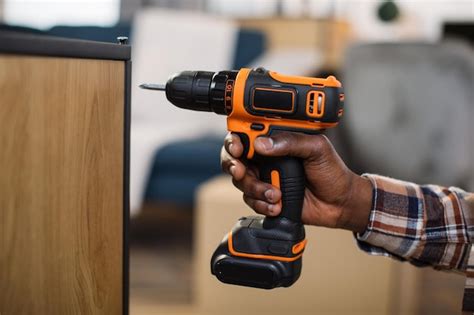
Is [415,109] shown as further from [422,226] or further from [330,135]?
[422,226]

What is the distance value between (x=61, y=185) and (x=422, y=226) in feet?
1.85

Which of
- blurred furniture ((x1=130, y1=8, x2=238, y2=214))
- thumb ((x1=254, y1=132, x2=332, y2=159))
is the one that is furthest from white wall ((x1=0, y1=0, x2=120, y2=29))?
thumb ((x1=254, y1=132, x2=332, y2=159))

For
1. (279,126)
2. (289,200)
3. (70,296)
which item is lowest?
(70,296)

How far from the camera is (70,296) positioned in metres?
0.81

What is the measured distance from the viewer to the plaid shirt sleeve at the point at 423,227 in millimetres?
1006

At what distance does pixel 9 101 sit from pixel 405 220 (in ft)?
2.06

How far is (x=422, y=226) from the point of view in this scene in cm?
101

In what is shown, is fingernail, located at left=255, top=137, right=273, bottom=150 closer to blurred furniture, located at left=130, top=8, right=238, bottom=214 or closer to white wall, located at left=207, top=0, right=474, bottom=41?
blurred furniture, located at left=130, top=8, right=238, bottom=214

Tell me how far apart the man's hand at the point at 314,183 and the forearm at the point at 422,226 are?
0.02 meters

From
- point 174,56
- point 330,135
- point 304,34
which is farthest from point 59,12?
point 330,135

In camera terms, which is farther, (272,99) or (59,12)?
(59,12)

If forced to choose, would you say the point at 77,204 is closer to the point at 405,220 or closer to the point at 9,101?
the point at 9,101

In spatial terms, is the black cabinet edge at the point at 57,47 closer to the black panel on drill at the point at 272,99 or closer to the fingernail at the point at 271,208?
the black panel on drill at the point at 272,99

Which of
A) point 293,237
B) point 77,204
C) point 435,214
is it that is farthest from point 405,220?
point 77,204
